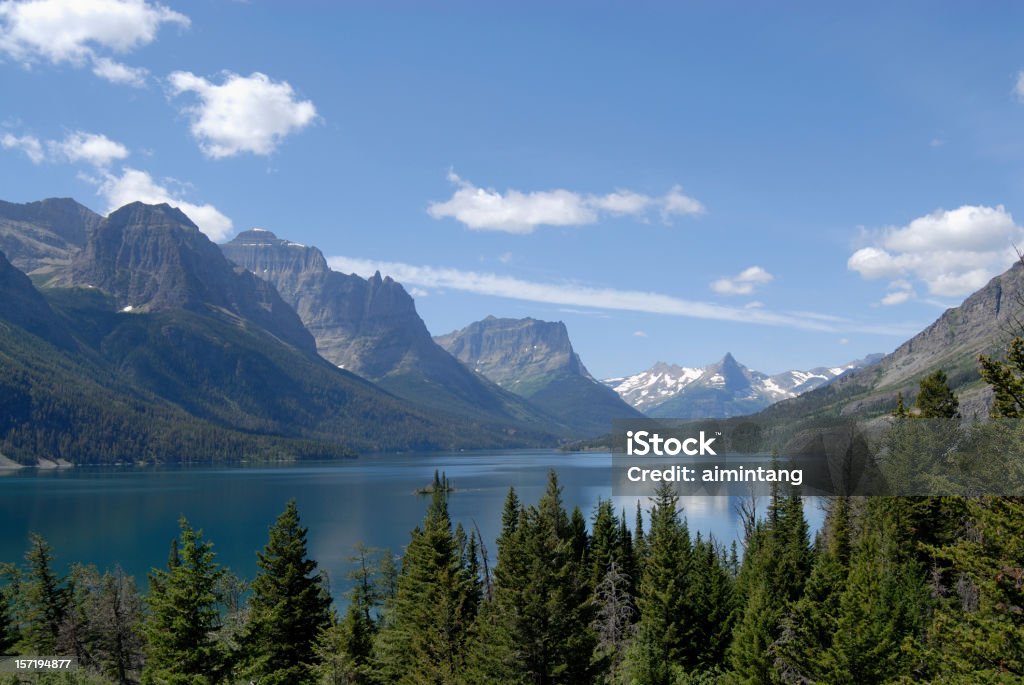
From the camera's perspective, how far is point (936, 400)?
52.3 m

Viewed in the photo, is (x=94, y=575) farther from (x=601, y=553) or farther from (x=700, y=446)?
(x=700, y=446)

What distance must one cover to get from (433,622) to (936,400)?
37.0 meters

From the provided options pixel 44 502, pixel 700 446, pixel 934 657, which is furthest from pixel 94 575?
pixel 44 502

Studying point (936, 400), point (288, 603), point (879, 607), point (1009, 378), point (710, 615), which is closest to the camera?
point (1009, 378)

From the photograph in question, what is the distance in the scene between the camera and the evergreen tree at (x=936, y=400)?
169ft

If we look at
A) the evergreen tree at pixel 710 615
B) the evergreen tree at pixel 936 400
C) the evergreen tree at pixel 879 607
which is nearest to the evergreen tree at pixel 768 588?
the evergreen tree at pixel 710 615

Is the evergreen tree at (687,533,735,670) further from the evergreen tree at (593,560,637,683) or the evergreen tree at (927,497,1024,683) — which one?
the evergreen tree at (927,497,1024,683)

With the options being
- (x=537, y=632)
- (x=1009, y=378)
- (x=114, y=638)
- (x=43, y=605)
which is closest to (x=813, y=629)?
(x=537, y=632)

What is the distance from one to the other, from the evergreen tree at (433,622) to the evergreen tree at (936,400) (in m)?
32.9

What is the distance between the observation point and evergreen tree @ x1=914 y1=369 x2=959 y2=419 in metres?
51.6

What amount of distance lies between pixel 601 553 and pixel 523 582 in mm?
35109

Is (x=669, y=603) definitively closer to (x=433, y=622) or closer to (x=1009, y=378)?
(x=433, y=622)

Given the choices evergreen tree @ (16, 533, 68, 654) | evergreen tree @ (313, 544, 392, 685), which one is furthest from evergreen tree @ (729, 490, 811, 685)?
evergreen tree @ (16, 533, 68, 654)

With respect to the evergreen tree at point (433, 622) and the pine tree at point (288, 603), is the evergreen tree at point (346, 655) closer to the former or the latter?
the evergreen tree at point (433, 622)
